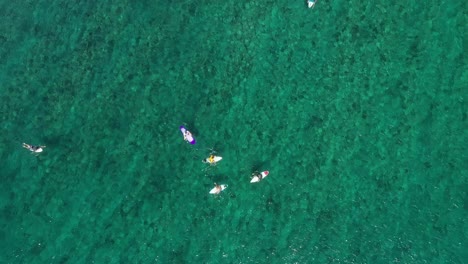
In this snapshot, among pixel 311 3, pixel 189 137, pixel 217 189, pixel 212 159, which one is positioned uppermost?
pixel 311 3

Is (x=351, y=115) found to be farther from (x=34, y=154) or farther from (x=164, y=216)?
(x=34, y=154)

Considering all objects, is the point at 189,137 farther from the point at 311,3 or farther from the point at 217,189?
the point at 311,3

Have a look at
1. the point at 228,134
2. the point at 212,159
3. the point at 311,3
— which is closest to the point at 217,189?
the point at 212,159

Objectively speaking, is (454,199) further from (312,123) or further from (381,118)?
(312,123)

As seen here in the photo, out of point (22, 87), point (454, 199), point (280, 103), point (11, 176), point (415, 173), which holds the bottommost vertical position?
point (454, 199)

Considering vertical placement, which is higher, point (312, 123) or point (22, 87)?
point (22, 87)

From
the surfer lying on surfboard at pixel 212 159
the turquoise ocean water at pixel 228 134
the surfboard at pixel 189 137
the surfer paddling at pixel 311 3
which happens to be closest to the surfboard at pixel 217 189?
the turquoise ocean water at pixel 228 134

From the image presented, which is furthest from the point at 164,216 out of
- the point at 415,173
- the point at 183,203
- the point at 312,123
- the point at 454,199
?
the point at 454,199
